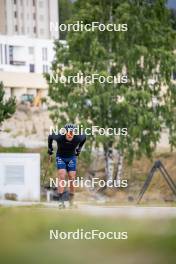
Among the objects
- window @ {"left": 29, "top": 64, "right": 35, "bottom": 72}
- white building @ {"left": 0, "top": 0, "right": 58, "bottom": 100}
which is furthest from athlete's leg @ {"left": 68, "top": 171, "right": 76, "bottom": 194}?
window @ {"left": 29, "top": 64, "right": 35, "bottom": 72}

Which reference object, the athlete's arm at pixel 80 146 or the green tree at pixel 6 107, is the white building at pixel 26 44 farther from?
the athlete's arm at pixel 80 146

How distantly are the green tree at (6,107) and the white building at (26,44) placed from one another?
0.03 meters

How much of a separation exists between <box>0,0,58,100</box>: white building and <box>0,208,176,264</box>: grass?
58 cm

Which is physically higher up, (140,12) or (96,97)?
(140,12)

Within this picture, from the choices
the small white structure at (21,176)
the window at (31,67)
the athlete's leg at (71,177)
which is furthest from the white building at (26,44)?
the athlete's leg at (71,177)

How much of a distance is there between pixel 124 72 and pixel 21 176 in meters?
0.69

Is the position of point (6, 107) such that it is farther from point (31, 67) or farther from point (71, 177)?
point (71, 177)

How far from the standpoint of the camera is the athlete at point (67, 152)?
135 inches

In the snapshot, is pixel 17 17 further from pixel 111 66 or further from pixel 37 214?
pixel 37 214

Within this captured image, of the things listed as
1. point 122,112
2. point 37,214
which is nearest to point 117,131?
point 122,112

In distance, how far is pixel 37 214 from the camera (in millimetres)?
3438

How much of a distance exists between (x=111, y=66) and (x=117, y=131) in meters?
0.31

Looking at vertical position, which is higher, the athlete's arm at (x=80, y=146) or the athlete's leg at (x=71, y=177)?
the athlete's arm at (x=80, y=146)

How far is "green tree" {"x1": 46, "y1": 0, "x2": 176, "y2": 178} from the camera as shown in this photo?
11.3 feet
